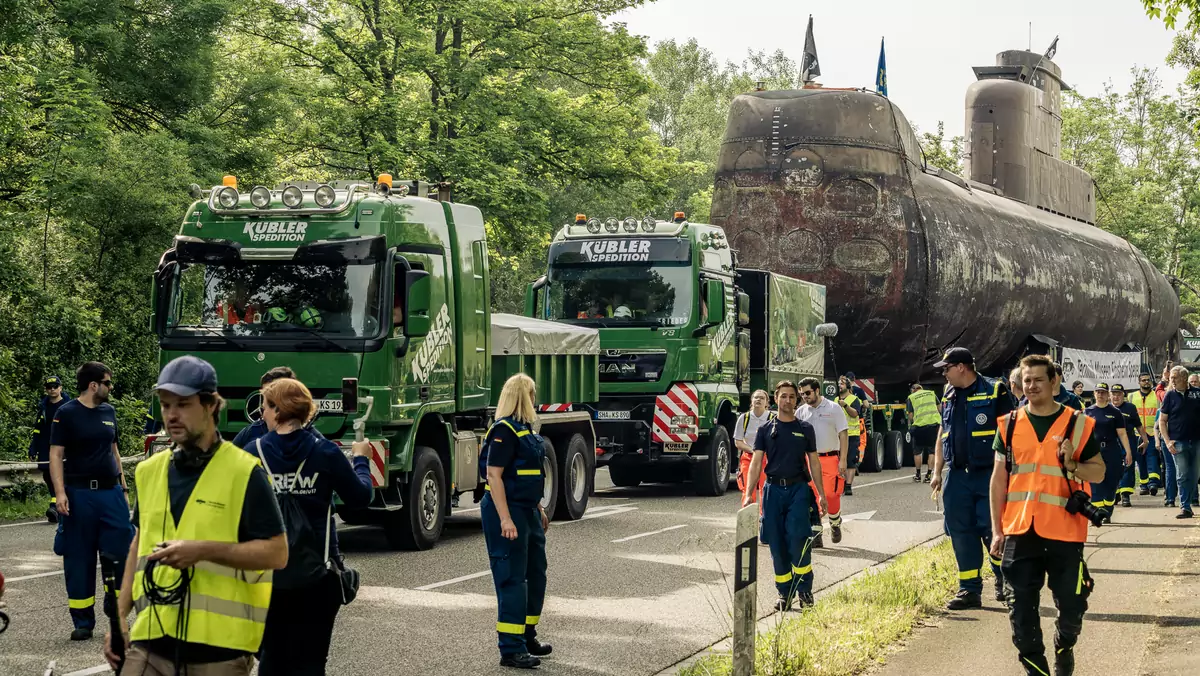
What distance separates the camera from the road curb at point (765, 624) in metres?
8.73

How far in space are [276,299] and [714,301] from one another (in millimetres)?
7715

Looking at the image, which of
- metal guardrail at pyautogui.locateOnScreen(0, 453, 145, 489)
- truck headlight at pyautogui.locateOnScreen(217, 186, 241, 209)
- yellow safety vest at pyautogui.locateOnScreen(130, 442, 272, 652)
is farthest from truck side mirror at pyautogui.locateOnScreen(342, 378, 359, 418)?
yellow safety vest at pyautogui.locateOnScreen(130, 442, 272, 652)

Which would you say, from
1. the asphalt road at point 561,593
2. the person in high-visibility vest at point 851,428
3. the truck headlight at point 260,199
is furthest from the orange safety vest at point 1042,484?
the person in high-visibility vest at point 851,428

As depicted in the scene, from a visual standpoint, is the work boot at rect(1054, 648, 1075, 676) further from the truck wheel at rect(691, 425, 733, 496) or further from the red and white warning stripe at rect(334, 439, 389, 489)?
the truck wheel at rect(691, 425, 733, 496)

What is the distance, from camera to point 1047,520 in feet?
24.7

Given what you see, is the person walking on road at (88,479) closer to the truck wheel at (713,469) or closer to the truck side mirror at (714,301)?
the truck side mirror at (714,301)

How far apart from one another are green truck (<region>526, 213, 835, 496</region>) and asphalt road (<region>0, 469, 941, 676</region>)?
1.75 metres

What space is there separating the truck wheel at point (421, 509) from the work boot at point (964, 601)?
17.4 feet

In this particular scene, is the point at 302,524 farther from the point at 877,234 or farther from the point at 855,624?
the point at 877,234

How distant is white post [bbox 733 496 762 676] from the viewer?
743 centimetres

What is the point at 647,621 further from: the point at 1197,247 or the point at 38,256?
the point at 1197,247

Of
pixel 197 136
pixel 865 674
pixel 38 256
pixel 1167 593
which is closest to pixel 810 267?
pixel 197 136

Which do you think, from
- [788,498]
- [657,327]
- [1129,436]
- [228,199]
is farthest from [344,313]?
[1129,436]

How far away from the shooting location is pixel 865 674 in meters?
8.18
